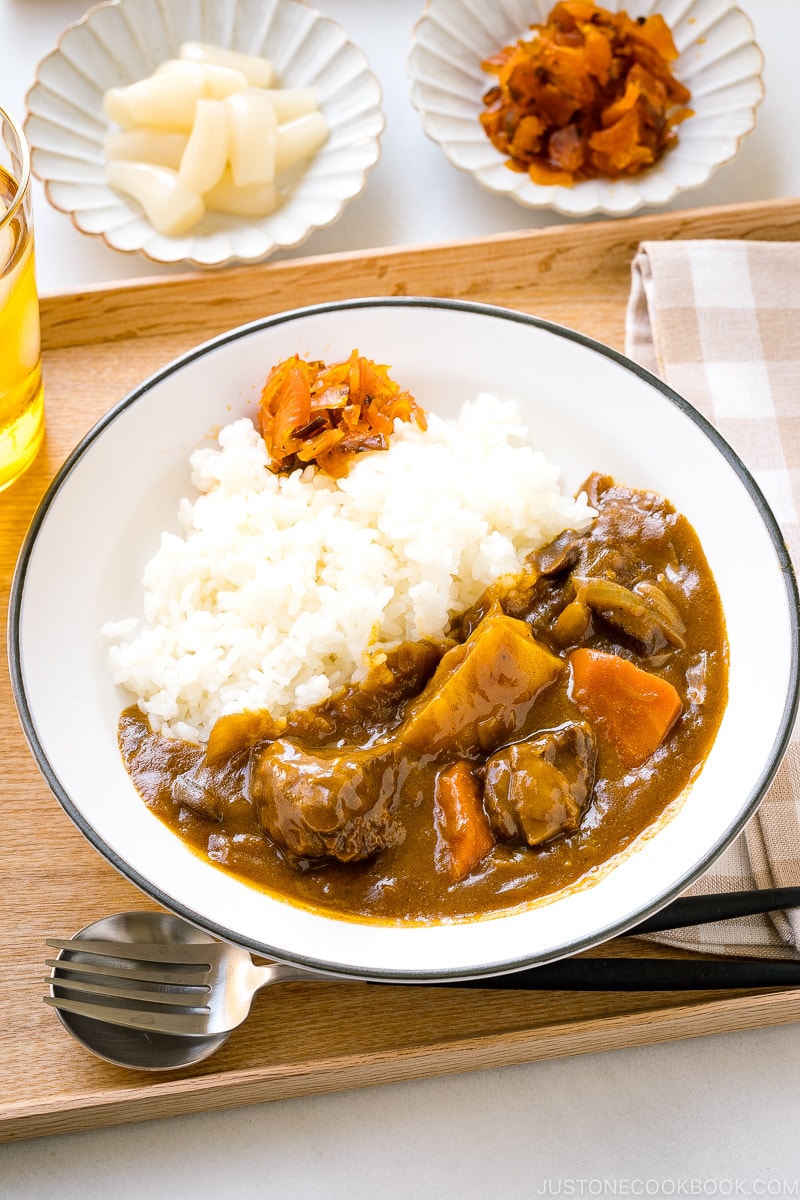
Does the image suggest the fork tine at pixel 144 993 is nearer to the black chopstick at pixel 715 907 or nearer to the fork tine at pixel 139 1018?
the fork tine at pixel 139 1018

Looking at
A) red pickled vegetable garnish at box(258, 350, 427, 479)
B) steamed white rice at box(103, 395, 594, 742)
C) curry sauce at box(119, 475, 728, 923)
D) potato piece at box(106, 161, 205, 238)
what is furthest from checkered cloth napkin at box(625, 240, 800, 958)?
potato piece at box(106, 161, 205, 238)

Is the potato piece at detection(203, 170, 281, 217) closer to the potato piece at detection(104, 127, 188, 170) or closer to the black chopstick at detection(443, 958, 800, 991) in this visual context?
the potato piece at detection(104, 127, 188, 170)

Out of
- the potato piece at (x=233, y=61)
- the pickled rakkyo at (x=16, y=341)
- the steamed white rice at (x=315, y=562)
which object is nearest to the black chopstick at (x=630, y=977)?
the steamed white rice at (x=315, y=562)

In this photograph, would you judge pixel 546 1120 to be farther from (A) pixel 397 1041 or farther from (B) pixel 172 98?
(B) pixel 172 98

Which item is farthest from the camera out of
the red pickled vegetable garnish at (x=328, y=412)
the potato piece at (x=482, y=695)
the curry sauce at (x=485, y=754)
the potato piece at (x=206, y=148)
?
the potato piece at (x=206, y=148)

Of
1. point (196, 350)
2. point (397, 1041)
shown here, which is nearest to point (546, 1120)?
point (397, 1041)

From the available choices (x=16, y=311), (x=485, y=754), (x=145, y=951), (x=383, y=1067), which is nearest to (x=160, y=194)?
(x=16, y=311)
